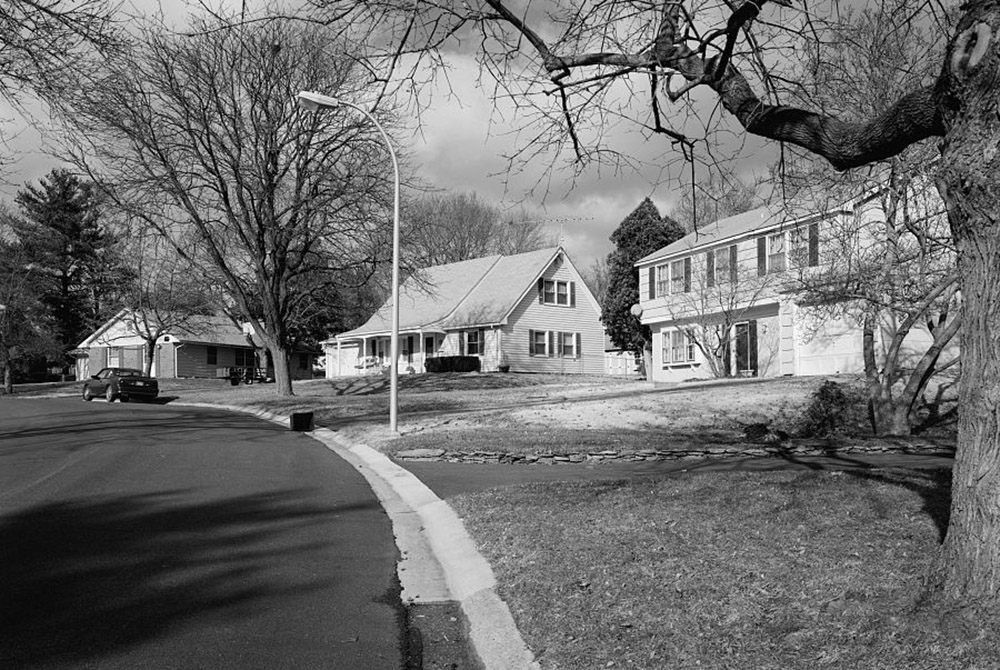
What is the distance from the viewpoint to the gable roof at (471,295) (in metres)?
44.7

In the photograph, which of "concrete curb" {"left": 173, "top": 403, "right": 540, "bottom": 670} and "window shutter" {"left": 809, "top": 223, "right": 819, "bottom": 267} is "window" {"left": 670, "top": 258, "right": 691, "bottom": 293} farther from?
"concrete curb" {"left": 173, "top": 403, "right": 540, "bottom": 670}

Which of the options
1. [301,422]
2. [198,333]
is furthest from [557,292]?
[301,422]

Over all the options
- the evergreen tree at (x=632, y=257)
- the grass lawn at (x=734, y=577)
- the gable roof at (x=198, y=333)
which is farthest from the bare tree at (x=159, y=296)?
the grass lawn at (x=734, y=577)

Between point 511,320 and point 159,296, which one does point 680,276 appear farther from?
point 159,296

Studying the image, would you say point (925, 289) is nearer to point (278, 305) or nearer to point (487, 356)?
point (278, 305)

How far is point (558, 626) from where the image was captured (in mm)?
4957

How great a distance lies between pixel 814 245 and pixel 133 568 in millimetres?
16229

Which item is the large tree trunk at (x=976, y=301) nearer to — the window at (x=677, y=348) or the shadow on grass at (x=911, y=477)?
the shadow on grass at (x=911, y=477)

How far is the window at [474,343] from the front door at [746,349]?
16386mm

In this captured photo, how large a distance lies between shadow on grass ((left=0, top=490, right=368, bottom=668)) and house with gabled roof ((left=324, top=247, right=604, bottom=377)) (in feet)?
111

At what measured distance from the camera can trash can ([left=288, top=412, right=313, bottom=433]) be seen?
64.8 ft

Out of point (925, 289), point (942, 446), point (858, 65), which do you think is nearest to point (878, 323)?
point (925, 289)

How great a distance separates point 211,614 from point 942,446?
42.3 ft

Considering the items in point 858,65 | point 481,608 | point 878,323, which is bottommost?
point 481,608
